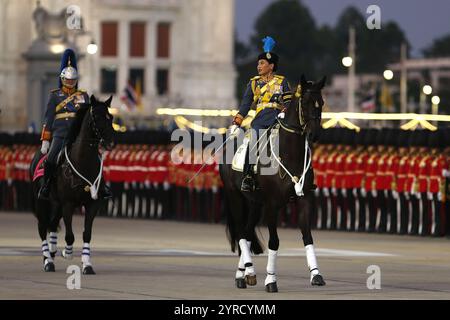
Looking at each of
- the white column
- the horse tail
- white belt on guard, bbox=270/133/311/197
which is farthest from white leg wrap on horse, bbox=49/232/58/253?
the white column

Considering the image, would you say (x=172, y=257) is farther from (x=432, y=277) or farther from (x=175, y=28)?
(x=175, y=28)

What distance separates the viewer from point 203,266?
23047mm

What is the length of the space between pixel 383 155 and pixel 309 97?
40.8 ft

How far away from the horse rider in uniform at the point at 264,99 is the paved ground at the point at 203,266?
150cm

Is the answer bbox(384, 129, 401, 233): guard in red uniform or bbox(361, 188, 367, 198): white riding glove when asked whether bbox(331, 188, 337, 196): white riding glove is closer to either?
bbox(361, 188, 367, 198): white riding glove

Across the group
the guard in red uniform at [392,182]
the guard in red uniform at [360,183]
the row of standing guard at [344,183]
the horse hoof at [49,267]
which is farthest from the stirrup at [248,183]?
the guard in red uniform at [360,183]

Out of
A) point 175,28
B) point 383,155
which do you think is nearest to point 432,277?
point 383,155

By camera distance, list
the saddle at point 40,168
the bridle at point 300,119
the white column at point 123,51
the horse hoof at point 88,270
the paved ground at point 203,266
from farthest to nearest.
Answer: the white column at point 123,51 → the saddle at point 40,168 → the horse hoof at point 88,270 → the bridle at point 300,119 → the paved ground at point 203,266

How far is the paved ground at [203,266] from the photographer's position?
1908cm

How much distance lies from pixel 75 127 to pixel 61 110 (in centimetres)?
72

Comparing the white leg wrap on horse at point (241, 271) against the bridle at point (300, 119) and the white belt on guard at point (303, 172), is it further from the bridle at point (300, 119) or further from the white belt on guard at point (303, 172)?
the bridle at point (300, 119)

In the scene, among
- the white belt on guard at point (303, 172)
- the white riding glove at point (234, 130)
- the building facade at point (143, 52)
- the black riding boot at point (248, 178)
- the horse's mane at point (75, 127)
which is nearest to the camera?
the white belt on guard at point (303, 172)

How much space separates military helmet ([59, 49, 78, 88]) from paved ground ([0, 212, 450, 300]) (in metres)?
2.14

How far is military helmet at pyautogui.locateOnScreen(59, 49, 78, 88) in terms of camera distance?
2272 centimetres
